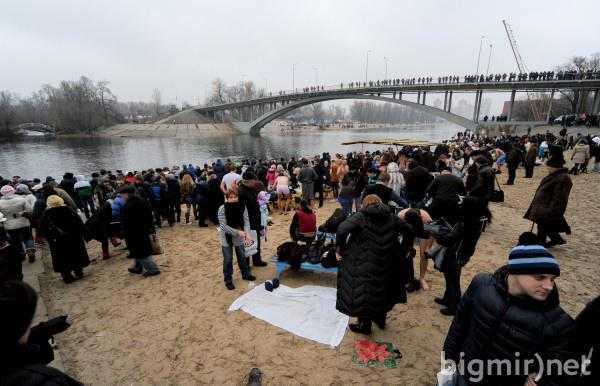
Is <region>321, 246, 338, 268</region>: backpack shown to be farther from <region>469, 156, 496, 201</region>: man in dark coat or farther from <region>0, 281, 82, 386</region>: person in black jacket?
<region>0, 281, 82, 386</region>: person in black jacket

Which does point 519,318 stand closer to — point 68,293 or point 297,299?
point 297,299

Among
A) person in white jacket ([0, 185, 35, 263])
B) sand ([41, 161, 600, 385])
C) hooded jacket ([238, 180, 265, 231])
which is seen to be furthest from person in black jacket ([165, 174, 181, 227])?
hooded jacket ([238, 180, 265, 231])

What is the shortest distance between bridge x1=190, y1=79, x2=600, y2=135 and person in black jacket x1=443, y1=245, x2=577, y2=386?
131 feet

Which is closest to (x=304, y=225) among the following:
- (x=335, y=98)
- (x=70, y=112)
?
(x=335, y=98)

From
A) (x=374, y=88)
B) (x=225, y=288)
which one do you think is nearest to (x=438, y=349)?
(x=225, y=288)

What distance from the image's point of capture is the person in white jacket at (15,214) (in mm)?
6047

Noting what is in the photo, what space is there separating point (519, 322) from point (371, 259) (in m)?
1.44

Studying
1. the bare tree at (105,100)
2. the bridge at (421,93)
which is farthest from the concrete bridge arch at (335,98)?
the bare tree at (105,100)

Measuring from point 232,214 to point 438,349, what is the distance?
3287 mm

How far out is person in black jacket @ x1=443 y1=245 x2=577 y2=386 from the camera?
5.60 ft

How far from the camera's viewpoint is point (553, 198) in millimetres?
5238

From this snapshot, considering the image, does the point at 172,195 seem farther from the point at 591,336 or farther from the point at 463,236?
the point at 591,336

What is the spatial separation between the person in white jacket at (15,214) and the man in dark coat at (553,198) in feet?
32.4

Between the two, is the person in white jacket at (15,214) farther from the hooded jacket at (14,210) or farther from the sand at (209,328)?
the sand at (209,328)
